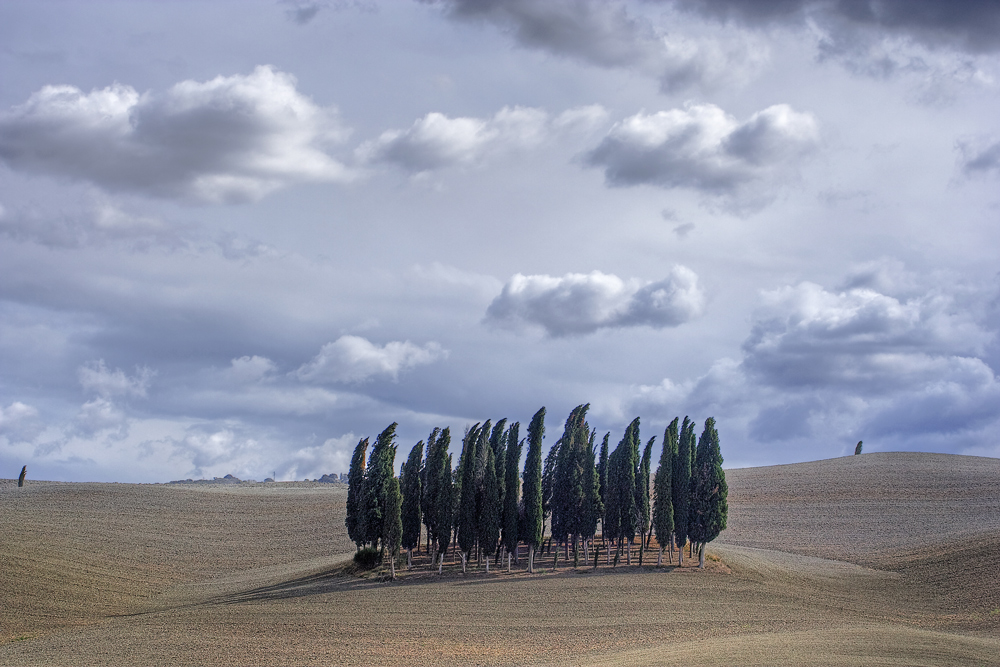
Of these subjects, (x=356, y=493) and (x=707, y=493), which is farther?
(x=356, y=493)

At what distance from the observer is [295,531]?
87.1 m

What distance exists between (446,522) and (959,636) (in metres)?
31.9

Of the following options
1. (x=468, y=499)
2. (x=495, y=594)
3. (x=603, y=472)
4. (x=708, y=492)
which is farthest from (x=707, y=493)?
(x=495, y=594)

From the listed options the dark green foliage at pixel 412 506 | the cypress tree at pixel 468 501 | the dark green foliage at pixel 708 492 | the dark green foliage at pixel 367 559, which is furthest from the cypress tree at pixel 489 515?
the dark green foliage at pixel 708 492

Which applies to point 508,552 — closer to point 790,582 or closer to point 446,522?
point 446,522

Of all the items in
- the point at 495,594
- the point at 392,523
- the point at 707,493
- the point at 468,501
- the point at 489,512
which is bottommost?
the point at 495,594

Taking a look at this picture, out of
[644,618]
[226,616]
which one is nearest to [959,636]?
[644,618]

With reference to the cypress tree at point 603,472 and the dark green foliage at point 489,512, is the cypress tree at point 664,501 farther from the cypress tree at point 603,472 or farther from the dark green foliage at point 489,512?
Answer: the dark green foliage at point 489,512

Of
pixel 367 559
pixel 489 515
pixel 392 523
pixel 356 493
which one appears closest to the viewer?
pixel 392 523

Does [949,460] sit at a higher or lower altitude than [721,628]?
higher

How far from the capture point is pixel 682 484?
207 ft

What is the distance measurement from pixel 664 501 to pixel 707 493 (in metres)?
3.27

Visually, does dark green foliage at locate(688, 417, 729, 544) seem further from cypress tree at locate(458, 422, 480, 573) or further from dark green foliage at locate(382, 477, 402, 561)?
dark green foliage at locate(382, 477, 402, 561)

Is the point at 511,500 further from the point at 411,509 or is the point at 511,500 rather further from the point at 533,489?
the point at 411,509
